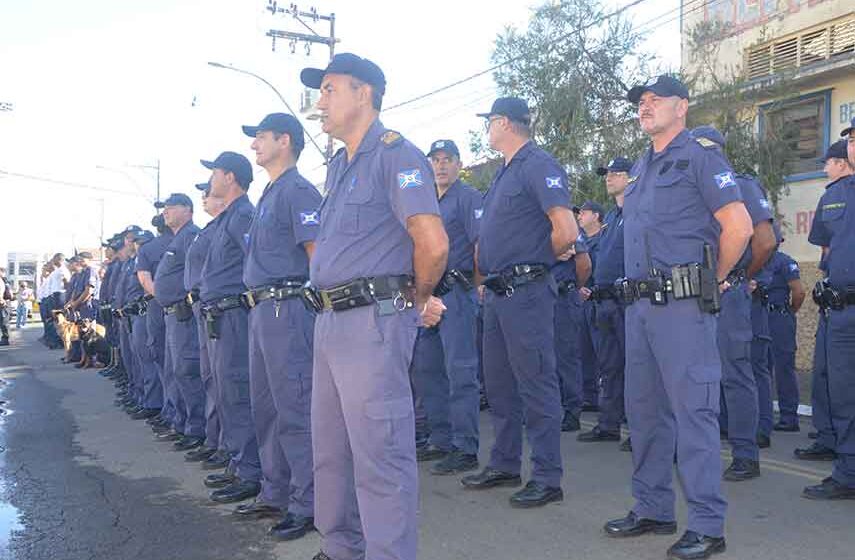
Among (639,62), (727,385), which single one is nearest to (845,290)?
(727,385)

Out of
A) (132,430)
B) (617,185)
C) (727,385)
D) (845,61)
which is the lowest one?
(132,430)

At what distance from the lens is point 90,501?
5.11 metres

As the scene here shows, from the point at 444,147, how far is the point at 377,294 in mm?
3131

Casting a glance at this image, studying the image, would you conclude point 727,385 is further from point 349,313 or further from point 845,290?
point 349,313

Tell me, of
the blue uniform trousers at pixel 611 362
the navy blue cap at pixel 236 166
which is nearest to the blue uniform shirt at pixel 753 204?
the blue uniform trousers at pixel 611 362

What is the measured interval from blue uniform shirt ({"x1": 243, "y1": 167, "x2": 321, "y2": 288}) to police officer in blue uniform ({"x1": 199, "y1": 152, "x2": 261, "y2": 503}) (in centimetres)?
59

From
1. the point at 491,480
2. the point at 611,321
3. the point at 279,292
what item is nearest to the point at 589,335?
the point at 611,321

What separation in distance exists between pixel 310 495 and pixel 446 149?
9.39 feet

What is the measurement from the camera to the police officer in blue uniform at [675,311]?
3.78 metres

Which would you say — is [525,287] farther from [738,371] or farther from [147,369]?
[147,369]

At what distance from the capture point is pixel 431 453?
6148mm

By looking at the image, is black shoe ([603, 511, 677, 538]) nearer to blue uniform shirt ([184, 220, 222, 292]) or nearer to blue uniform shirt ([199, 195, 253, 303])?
blue uniform shirt ([199, 195, 253, 303])

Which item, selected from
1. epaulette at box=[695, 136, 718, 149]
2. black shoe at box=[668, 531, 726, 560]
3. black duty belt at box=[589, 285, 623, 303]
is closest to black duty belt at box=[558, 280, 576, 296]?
black duty belt at box=[589, 285, 623, 303]

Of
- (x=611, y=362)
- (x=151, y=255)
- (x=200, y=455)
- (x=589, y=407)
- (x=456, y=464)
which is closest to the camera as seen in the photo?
(x=456, y=464)
